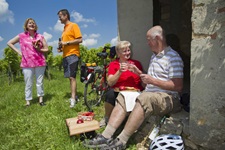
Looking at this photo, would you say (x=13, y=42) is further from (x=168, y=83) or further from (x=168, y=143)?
(x=168, y=143)

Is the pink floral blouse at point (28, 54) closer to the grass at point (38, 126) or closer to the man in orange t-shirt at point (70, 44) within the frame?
the man in orange t-shirt at point (70, 44)

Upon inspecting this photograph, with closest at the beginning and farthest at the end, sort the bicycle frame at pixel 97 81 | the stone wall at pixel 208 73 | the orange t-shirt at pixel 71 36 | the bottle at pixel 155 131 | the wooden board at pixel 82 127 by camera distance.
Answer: the stone wall at pixel 208 73, the bottle at pixel 155 131, the wooden board at pixel 82 127, the bicycle frame at pixel 97 81, the orange t-shirt at pixel 71 36

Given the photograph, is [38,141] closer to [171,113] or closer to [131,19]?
[171,113]

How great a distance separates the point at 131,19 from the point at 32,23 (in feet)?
7.69

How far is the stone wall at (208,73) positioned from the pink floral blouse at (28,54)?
145 inches

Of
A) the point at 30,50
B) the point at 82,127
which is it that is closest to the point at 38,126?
the point at 82,127

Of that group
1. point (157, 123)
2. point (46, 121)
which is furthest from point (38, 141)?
point (157, 123)

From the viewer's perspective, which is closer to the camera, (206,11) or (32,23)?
(206,11)

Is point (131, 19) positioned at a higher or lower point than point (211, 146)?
higher

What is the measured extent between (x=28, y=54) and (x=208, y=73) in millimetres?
3975

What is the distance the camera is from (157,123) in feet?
9.90

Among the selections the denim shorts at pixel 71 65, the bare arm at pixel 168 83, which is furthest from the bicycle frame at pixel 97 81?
the bare arm at pixel 168 83

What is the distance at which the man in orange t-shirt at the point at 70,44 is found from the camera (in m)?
4.79

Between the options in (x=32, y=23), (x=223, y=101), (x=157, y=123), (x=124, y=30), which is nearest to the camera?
(x=223, y=101)
